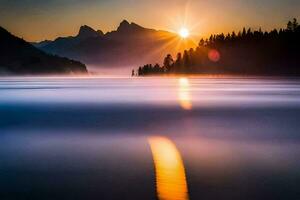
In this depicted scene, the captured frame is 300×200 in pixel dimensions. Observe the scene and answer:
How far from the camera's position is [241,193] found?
12641 millimetres

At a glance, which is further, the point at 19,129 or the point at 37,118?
the point at 37,118

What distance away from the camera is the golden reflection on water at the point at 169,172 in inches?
502

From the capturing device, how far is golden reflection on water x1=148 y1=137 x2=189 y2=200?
502 inches

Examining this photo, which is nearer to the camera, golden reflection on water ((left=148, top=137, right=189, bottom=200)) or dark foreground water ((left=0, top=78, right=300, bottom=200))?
golden reflection on water ((left=148, top=137, right=189, bottom=200))

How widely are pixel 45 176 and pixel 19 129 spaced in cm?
1602

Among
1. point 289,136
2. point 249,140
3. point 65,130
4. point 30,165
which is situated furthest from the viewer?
point 65,130

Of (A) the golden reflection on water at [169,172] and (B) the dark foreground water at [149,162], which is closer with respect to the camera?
(A) the golden reflection on water at [169,172]

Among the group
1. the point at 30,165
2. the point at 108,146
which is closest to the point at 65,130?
the point at 108,146

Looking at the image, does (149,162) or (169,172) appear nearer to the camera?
(169,172)

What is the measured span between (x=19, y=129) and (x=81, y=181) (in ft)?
56.3

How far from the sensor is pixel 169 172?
51.3ft

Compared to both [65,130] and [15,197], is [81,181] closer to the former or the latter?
[15,197]

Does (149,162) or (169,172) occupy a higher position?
(169,172)

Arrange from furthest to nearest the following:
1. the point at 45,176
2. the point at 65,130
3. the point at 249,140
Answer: the point at 65,130, the point at 249,140, the point at 45,176
